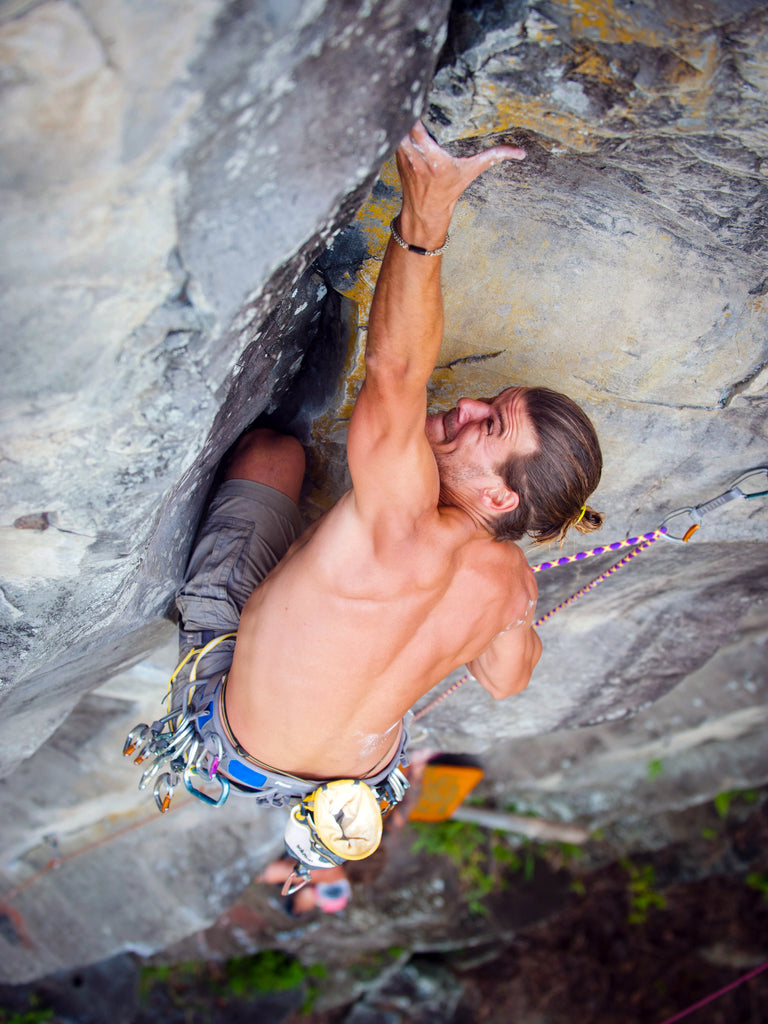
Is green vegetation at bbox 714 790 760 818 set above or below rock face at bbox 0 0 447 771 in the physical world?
below

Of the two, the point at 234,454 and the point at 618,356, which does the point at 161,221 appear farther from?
the point at 618,356

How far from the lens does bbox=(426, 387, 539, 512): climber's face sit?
2104 mm

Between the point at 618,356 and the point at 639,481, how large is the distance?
0.63 meters

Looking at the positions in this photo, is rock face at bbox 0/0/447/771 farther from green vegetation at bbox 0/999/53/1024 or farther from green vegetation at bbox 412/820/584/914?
green vegetation at bbox 0/999/53/1024

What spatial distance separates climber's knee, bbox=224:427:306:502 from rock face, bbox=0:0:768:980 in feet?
0.34

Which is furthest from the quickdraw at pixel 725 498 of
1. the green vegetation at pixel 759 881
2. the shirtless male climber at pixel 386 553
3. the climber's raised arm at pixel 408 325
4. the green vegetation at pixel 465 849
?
the green vegetation at pixel 759 881

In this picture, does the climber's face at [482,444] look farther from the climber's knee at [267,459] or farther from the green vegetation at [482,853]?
the green vegetation at [482,853]

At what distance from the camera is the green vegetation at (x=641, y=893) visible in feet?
22.4

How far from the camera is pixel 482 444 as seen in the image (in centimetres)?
212

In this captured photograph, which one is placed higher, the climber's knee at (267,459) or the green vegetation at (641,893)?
the climber's knee at (267,459)

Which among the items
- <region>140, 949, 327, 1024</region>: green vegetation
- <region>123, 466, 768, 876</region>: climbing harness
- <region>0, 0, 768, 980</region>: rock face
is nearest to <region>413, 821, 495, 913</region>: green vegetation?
<region>140, 949, 327, 1024</region>: green vegetation

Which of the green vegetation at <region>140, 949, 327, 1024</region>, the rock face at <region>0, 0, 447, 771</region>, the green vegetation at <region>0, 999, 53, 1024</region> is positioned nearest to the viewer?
the rock face at <region>0, 0, 447, 771</region>

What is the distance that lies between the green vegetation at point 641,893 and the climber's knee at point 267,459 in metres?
6.07

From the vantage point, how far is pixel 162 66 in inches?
41.1
